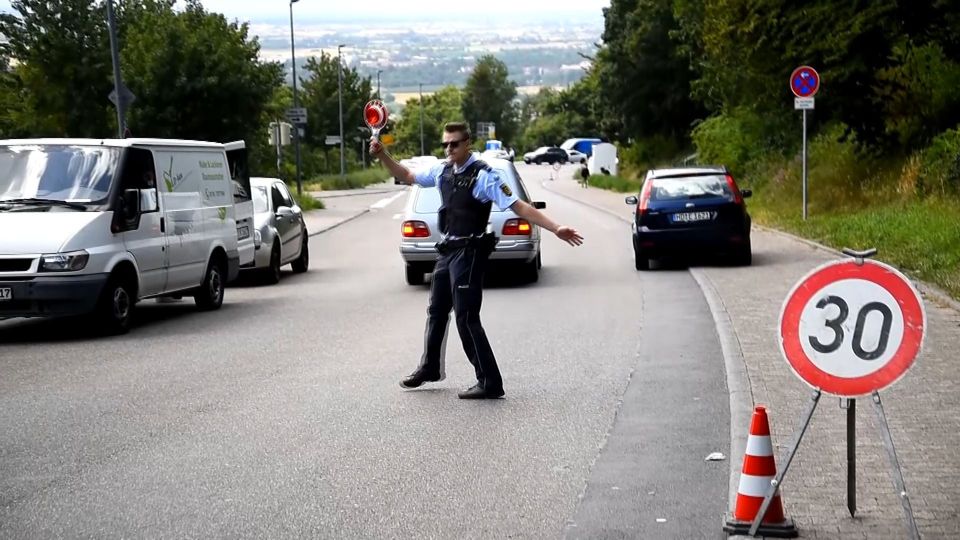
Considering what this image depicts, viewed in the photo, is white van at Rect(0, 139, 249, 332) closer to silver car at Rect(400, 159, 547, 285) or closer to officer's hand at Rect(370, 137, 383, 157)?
silver car at Rect(400, 159, 547, 285)

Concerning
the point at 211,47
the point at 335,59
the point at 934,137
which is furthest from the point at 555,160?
the point at 934,137

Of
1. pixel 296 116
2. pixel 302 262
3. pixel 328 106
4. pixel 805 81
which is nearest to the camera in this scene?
pixel 302 262

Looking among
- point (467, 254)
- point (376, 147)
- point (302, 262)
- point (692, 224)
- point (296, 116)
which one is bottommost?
point (302, 262)

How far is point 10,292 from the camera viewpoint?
45.5 feet

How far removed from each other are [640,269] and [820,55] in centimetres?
786

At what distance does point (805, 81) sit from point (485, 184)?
17.2 metres

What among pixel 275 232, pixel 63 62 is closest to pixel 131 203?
pixel 275 232

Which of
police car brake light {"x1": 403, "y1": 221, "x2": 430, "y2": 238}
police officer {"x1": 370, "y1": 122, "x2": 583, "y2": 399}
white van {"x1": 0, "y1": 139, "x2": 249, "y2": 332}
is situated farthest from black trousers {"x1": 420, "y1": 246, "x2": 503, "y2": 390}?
police car brake light {"x1": 403, "y1": 221, "x2": 430, "y2": 238}

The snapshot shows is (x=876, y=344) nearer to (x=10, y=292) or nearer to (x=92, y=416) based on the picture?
(x=92, y=416)

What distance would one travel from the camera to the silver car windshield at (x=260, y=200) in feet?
72.4

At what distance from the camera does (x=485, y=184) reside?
9.82 metres

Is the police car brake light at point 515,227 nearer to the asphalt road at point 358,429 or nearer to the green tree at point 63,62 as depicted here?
the asphalt road at point 358,429

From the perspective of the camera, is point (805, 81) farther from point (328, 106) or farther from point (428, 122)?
point (428, 122)

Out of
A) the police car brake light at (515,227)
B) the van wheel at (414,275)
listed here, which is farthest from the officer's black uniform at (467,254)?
the van wheel at (414,275)
